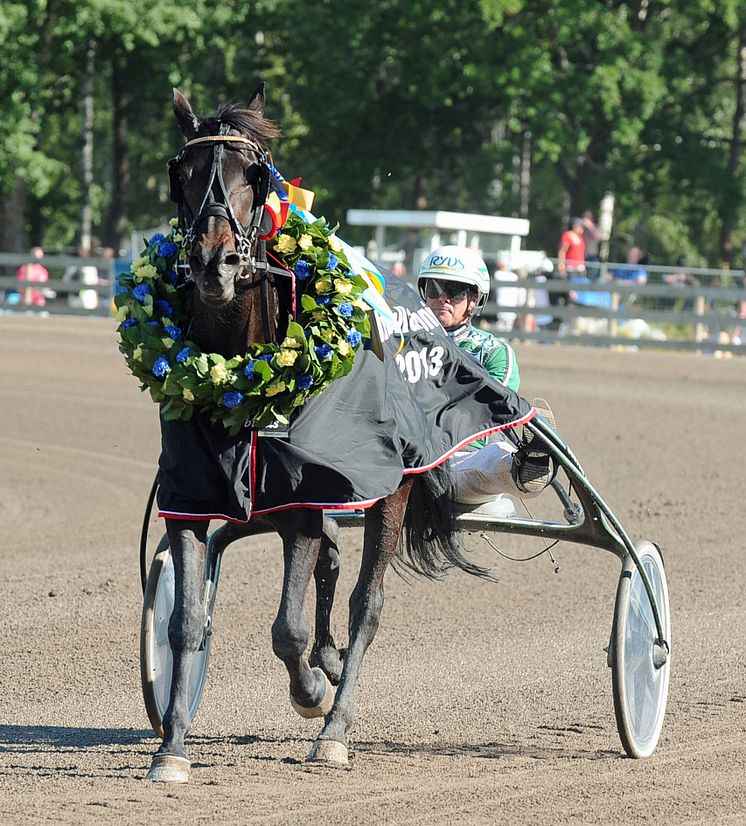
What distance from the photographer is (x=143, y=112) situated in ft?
119

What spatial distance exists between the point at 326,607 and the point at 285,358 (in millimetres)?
1289

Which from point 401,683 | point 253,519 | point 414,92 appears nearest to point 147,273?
point 253,519

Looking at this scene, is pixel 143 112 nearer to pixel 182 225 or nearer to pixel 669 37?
pixel 669 37

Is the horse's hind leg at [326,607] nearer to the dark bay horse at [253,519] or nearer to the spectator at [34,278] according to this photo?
the dark bay horse at [253,519]

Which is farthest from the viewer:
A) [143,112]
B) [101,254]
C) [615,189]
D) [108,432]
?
[143,112]

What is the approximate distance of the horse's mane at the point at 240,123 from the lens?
4.00 m

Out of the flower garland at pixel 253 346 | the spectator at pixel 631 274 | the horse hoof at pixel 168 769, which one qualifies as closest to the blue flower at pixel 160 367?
the flower garland at pixel 253 346

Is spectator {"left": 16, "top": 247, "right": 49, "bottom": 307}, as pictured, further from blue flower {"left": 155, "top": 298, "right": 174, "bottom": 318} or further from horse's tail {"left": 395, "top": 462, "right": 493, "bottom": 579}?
blue flower {"left": 155, "top": 298, "right": 174, "bottom": 318}

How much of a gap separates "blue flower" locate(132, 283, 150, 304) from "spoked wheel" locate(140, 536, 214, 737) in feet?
2.92

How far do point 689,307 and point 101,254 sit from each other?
1312 centimetres

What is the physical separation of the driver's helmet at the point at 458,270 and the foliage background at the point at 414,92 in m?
21.1

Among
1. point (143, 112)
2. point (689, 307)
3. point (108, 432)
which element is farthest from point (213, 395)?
point (143, 112)

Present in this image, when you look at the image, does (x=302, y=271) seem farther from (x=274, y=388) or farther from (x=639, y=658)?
(x=639, y=658)

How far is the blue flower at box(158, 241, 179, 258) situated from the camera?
4234mm
